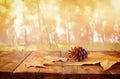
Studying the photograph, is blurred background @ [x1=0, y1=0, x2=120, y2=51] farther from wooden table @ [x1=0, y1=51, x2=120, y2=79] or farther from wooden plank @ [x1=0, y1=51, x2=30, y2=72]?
wooden table @ [x1=0, y1=51, x2=120, y2=79]

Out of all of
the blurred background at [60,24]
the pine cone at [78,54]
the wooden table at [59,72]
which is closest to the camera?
the wooden table at [59,72]

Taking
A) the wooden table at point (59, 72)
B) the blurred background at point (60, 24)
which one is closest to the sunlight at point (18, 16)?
the blurred background at point (60, 24)

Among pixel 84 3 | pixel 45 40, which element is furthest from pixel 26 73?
pixel 84 3

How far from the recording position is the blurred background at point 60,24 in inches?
57.7

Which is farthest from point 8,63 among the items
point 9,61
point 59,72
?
point 59,72

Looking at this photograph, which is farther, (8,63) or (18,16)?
(18,16)

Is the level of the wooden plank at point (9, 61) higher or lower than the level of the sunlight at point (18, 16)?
lower

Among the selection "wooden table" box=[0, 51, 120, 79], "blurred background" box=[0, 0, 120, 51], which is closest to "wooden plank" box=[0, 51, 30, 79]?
"wooden table" box=[0, 51, 120, 79]

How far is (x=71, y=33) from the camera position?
1502mm

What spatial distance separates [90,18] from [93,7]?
0.25 ft

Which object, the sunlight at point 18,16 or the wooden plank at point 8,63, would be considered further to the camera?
the sunlight at point 18,16

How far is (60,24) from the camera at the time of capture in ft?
4.90

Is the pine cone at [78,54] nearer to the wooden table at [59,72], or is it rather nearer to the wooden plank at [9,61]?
the wooden table at [59,72]

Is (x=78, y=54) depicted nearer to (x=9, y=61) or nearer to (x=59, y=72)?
(x=59, y=72)
